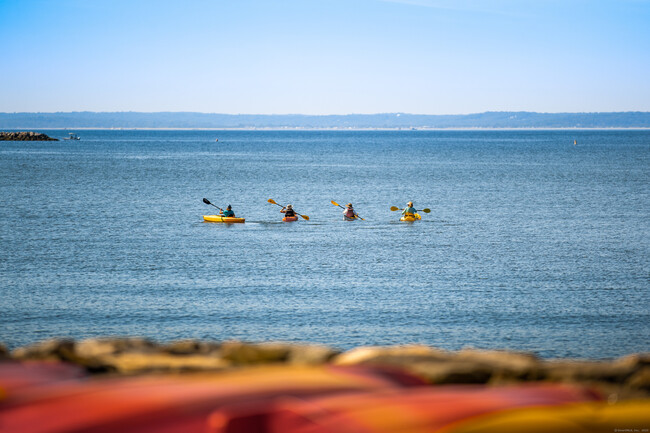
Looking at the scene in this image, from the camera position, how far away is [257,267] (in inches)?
1245

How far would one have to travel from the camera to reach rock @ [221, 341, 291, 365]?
6.00 meters

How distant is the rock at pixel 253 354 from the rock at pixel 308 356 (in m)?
0.05

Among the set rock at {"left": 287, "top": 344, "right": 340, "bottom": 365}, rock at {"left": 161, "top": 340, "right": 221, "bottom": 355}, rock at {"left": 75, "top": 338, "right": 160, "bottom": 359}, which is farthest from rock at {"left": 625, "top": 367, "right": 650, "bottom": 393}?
rock at {"left": 75, "top": 338, "right": 160, "bottom": 359}

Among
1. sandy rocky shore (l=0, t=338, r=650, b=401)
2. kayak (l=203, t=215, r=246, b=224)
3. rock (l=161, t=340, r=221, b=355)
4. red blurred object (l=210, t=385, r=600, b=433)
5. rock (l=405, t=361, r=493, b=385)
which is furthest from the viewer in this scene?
kayak (l=203, t=215, r=246, b=224)

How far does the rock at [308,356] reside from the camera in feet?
19.9

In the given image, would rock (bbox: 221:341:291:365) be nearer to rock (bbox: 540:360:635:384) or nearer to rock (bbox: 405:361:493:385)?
rock (bbox: 405:361:493:385)

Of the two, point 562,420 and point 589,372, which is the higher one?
point 562,420

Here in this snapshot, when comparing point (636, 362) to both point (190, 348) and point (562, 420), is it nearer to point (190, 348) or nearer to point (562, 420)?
point (562, 420)

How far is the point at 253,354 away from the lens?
20.0 ft

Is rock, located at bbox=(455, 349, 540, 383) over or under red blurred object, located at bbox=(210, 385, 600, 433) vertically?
under

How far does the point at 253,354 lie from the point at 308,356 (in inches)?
17.9

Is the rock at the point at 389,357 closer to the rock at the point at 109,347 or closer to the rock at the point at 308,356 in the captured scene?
the rock at the point at 308,356

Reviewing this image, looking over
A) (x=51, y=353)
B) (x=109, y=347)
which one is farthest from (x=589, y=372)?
(x=51, y=353)

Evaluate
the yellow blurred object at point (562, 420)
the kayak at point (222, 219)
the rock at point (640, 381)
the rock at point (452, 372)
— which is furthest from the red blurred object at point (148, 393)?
the kayak at point (222, 219)
